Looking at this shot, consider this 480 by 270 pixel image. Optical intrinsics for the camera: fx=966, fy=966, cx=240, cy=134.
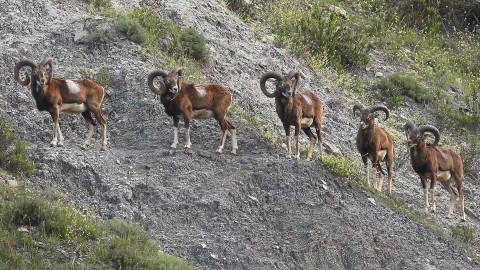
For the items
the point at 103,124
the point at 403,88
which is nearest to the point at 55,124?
the point at 103,124

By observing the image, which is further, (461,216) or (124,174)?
(461,216)

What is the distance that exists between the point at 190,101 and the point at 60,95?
261cm

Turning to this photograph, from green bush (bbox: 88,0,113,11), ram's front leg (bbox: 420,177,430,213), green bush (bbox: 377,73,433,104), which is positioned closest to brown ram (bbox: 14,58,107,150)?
green bush (bbox: 88,0,113,11)

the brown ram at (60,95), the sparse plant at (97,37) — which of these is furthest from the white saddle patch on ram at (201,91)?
the sparse plant at (97,37)

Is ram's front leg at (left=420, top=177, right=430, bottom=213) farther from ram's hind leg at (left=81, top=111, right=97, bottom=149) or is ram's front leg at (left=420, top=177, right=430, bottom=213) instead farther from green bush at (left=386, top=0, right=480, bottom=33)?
green bush at (left=386, top=0, right=480, bottom=33)

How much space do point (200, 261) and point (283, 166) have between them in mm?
3318

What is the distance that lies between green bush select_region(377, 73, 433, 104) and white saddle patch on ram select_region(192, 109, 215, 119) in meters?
8.84

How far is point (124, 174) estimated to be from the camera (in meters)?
17.6

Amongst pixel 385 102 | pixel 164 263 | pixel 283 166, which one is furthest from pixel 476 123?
pixel 164 263

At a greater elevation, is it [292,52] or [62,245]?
[292,52]

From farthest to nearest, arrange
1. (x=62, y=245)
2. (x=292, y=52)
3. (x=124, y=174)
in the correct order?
1. (x=292, y=52)
2. (x=124, y=174)
3. (x=62, y=245)

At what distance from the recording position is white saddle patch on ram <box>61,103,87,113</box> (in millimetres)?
18062

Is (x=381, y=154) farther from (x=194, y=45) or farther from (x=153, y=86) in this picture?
(x=194, y=45)

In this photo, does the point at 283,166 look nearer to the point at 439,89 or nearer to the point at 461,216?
the point at 461,216
